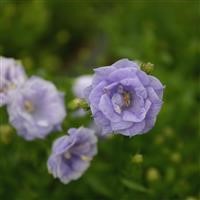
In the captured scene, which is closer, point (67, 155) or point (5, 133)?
point (67, 155)

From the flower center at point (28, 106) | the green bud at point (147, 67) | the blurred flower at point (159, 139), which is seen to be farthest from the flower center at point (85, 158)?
A: the blurred flower at point (159, 139)

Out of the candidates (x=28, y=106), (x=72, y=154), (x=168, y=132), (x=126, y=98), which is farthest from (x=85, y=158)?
(x=168, y=132)

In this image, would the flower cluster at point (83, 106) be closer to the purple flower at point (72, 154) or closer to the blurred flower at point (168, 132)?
the purple flower at point (72, 154)

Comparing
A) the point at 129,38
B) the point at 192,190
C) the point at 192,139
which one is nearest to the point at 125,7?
the point at 129,38

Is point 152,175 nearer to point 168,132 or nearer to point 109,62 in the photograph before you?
point 168,132

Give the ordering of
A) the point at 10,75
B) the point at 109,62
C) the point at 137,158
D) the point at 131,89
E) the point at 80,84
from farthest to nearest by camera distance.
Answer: the point at 109,62, the point at 80,84, the point at 10,75, the point at 137,158, the point at 131,89

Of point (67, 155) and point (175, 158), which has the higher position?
point (67, 155)

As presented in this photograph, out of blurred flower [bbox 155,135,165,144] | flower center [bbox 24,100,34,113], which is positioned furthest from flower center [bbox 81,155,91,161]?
blurred flower [bbox 155,135,165,144]
